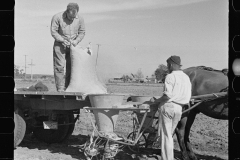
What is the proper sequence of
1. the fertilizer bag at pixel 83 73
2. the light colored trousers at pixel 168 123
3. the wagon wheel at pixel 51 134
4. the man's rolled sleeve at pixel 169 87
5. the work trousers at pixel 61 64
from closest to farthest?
the man's rolled sleeve at pixel 169 87, the light colored trousers at pixel 168 123, the fertilizer bag at pixel 83 73, the work trousers at pixel 61 64, the wagon wheel at pixel 51 134

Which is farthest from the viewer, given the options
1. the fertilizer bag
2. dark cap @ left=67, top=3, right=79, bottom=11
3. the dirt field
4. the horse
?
dark cap @ left=67, top=3, right=79, bottom=11

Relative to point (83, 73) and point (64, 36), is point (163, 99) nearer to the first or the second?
point (83, 73)

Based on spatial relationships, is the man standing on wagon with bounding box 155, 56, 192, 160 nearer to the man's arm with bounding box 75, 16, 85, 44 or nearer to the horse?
the horse

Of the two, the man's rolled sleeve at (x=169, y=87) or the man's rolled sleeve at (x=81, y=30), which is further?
the man's rolled sleeve at (x=81, y=30)

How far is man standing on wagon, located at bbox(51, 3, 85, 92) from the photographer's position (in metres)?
6.58

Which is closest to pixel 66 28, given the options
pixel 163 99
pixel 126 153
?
pixel 126 153

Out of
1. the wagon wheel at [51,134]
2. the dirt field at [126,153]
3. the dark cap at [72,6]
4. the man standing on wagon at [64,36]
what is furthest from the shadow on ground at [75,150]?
the dark cap at [72,6]

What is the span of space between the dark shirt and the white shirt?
2.70 metres

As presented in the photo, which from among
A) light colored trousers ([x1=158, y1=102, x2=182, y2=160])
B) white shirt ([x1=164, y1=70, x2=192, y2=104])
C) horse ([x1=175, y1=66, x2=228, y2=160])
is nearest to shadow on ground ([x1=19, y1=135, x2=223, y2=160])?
horse ([x1=175, y1=66, x2=228, y2=160])

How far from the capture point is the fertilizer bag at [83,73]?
620 cm

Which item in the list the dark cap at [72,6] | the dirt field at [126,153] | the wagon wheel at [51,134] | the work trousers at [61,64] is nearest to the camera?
the dirt field at [126,153]

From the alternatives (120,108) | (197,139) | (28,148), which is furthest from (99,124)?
(197,139)

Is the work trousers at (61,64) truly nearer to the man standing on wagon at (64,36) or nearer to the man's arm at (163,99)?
the man standing on wagon at (64,36)
